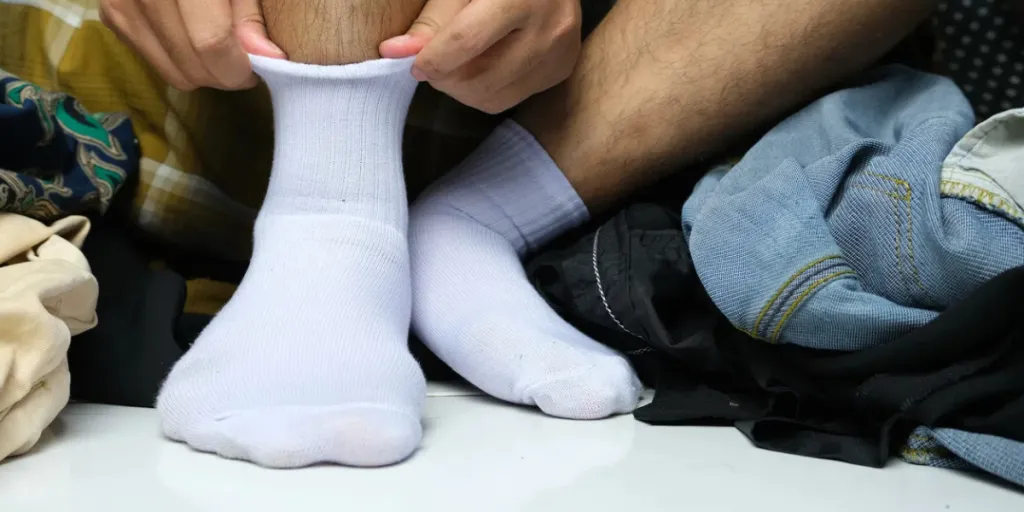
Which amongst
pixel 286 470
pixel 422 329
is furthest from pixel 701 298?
pixel 286 470

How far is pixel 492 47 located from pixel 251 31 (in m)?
0.17

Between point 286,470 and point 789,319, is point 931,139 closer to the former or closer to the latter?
point 789,319

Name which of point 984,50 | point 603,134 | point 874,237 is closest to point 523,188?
point 603,134

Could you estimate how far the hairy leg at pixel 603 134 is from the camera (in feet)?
2.12

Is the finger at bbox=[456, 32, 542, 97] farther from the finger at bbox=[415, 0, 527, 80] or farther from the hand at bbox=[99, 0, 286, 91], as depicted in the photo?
the hand at bbox=[99, 0, 286, 91]

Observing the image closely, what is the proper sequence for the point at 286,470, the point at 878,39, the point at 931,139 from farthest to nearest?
the point at 878,39 → the point at 931,139 → the point at 286,470

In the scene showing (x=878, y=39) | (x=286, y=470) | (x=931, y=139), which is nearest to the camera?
(x=286, y=470)

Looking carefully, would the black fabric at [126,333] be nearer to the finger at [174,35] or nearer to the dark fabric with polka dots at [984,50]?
the finger at [174,35]

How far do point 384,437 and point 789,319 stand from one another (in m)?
0.25

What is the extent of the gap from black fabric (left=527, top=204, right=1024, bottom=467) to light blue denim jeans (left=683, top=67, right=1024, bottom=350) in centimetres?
3

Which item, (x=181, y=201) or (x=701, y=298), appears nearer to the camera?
(x=701, y=298)

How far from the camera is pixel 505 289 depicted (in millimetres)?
663

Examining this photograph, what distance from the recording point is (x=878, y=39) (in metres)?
0.69

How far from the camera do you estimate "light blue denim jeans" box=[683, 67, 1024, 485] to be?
507 millimetres
